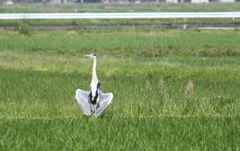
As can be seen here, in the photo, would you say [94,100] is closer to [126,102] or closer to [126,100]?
[126,102]

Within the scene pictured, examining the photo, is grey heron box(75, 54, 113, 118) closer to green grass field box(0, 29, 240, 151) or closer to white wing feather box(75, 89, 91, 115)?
white wing feather box(75, 89, 91, 115)

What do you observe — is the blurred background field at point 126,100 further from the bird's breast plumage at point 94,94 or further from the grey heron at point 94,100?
the bird's breast plumage at point 94,94

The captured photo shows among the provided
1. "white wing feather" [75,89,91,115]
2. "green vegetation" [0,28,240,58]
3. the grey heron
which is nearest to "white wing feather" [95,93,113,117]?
the grey heron

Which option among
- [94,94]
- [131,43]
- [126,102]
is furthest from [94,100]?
[131,43]

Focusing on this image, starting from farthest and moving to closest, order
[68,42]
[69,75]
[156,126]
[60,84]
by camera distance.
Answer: [68,42], [69,75], [60,84], [156,126]

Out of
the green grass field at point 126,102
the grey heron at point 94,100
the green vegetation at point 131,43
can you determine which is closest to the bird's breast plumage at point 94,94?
the grey heron at point 94,100

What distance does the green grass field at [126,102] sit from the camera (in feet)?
27.0

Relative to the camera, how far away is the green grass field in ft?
27.0

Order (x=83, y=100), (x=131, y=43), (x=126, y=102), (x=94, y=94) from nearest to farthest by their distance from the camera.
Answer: (x=83, y=100) < (x=94, y=94) < (x=126, y=102) < (x=131, y=43)

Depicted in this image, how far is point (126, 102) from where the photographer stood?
37.8 ft

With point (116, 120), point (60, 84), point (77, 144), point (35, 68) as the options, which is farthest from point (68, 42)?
point (77, 144)

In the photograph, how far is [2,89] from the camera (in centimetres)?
1401

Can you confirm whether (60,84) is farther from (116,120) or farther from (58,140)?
(58,140)

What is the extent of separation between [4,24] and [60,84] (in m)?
26.5
